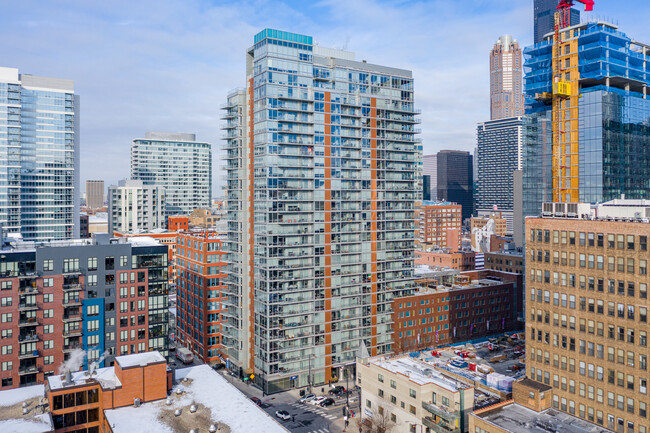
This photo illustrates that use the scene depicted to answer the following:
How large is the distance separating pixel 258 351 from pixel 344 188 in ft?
132

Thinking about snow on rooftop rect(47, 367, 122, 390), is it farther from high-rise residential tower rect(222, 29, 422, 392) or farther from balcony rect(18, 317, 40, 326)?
high-rise residential tower rect(222, 29, 422, 392)

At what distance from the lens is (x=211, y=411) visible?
59.8 m

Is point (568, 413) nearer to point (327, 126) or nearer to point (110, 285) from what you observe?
point (327, 126)

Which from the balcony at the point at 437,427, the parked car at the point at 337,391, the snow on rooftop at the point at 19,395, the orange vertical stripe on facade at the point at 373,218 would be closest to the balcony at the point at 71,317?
the snow on rooftop at the point at 19,395

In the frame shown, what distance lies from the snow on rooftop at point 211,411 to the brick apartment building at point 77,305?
27.7 m

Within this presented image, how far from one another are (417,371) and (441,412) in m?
11.1

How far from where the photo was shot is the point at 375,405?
271 ft

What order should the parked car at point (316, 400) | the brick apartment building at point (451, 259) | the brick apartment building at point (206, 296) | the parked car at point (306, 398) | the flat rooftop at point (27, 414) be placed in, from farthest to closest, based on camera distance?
1. the brick apartment building at point (451, 259)
2. the brick apartment building at point (206, 296)
3. the parked car at point (306, 398)
4. the parked car at point (316, 400)
5. the flat rooftop at point (27, 414)

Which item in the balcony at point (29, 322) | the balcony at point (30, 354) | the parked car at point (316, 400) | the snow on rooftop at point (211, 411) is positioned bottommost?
the parked car at point (316, 400)

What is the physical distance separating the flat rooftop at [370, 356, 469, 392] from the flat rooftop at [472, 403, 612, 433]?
20.2 feet

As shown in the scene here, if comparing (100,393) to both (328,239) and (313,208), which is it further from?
(328,239)

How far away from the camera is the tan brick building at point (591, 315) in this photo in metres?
61.9

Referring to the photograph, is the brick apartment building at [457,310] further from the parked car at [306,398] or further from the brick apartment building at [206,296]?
the brick apartment building at [206,296]

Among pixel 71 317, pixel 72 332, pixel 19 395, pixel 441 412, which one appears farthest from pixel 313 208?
pixel 19 395
